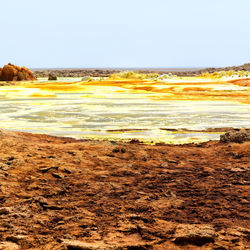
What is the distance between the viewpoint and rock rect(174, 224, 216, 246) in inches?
156

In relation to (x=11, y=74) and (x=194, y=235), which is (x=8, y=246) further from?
(x=11, y=74)

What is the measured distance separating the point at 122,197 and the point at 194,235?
1799mm

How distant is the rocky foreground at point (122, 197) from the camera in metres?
4.09

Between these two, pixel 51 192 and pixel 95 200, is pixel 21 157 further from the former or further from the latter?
pixel 95 200

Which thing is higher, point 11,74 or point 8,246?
point 11,74

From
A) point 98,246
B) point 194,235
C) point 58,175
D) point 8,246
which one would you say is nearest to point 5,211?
point 8,246

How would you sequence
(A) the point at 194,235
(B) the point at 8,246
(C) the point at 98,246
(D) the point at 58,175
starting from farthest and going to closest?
(D) the point at 58,175 → (A) the point at 194,235 → (B) the point at 8,246 → (C) the point at 98,246

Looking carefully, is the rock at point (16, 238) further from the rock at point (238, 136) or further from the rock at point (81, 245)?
the rock at point (238, 136)

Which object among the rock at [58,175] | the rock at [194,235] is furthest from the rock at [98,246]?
the rock at [58,175]

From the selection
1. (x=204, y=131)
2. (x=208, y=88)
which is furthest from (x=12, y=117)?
(x=208, y=88)

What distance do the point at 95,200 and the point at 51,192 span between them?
781 millimetres

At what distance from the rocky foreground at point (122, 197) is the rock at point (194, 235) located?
0.03 feet

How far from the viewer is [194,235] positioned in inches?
158

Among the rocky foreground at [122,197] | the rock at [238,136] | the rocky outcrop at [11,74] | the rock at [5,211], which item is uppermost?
the rocky outcrop at [11,74]
